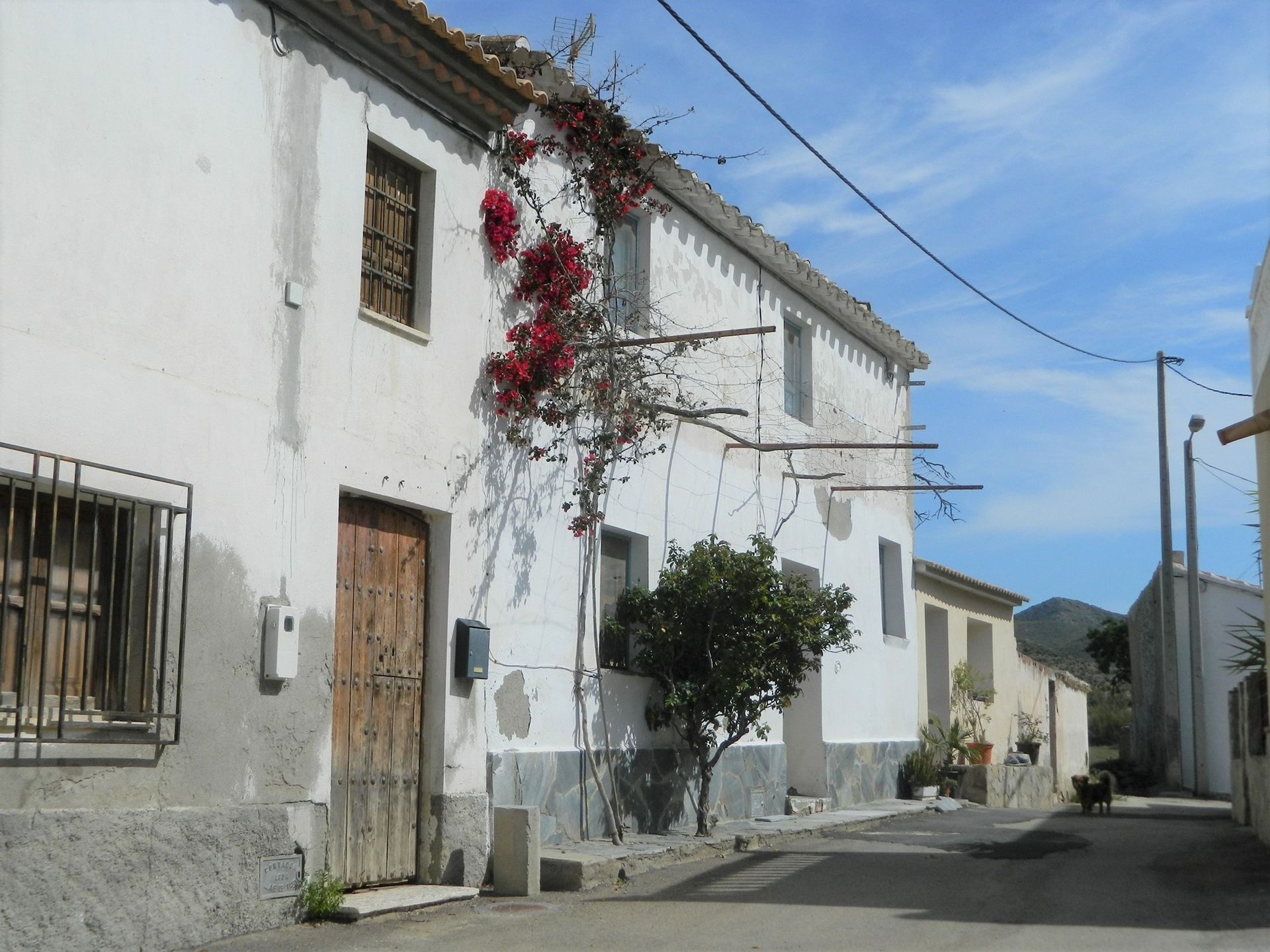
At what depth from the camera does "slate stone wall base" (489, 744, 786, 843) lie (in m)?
10.3

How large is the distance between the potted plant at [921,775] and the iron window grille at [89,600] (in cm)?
1255

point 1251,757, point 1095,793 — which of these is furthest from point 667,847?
point 1095,793

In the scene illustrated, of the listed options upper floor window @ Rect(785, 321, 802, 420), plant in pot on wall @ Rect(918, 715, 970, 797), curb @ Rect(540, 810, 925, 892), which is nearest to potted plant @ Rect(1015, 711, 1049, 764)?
plant in pot on wall @ Rect(918, 715, 970, 797)

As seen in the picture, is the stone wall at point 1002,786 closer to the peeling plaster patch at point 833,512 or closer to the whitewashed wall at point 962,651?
the whitewashed wall at point 962,651

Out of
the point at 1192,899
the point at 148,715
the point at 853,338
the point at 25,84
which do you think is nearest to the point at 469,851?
the point at 148,715

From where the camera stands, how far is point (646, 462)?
12586 millimetres

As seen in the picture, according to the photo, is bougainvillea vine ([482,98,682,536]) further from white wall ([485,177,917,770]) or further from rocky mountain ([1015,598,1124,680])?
rocky mountain ([1015,598,1124,680])

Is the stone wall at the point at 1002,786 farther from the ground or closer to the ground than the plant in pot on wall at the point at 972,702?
closer to the ground

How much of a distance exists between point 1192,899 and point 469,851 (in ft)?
16.5

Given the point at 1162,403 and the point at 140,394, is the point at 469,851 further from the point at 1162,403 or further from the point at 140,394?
the point at 1162,403

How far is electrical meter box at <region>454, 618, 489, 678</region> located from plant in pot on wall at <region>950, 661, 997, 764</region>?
1199 centimetres

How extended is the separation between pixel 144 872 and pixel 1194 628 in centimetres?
2300

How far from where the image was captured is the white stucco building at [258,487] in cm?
679

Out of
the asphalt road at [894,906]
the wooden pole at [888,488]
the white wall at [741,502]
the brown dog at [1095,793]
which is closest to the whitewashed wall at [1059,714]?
the brown dog at [1095,793]
